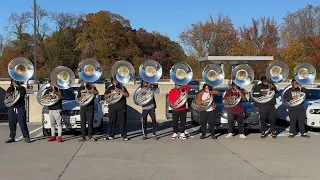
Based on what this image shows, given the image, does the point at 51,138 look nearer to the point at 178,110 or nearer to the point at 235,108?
the point at 178,110

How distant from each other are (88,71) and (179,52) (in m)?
54.9

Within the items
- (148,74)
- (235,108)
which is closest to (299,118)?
(235,108)

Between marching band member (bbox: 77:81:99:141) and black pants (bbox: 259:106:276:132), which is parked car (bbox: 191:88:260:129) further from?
marching band member (bbox: 77:81:99:141)

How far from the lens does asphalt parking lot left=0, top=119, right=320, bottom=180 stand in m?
7.55

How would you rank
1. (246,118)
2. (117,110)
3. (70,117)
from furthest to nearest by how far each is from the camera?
(246,118), (70,117), (117,110)

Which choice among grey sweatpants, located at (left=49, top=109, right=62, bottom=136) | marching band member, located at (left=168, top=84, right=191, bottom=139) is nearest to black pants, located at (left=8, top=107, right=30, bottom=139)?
grey sweatpants, located at (left=49, top=109, right=62, bottom=136)

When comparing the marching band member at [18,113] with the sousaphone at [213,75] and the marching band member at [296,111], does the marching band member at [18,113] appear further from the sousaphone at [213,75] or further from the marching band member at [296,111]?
the marching band member at [296,111]

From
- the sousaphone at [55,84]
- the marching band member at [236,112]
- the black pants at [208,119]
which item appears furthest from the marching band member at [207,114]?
the sousaphone at [55,84]

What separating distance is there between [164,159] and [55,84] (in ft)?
13.5

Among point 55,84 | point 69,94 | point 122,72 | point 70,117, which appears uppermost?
point 122,72

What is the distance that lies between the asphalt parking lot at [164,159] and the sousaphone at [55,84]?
1.08 metres

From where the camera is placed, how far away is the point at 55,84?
11.5 metres

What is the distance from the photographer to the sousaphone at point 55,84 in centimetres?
1118

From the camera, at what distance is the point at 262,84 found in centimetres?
1209
